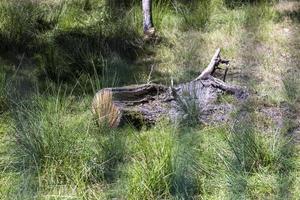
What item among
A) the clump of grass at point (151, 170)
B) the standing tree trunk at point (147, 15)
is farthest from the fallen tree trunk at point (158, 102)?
the standing tree trunk at point (147, 15)

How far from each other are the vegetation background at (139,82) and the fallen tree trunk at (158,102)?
95mm

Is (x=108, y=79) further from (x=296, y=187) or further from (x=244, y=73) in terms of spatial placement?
(x=296, y=187)

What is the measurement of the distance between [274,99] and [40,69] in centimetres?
203

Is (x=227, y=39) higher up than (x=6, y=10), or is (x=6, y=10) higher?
(x=6, y=10)

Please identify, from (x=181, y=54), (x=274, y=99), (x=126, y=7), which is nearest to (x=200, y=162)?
(x=274, y=99)

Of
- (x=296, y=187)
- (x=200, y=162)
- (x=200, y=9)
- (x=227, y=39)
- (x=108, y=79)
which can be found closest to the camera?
(x=296, y=187)

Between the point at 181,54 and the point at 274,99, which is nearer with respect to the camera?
the point at 274,99

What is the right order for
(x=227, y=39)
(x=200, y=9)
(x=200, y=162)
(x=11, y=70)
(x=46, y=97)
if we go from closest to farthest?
(x=200, y=162) < (x=46, y=97) < (x=11, y=70) < (x=227, y=39) < (x=200, y=9)

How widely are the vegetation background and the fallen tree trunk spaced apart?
10 cm

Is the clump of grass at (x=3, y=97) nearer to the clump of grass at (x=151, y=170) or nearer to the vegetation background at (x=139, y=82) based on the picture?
the vegetation background at (x=139, y=82)

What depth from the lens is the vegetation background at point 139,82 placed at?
290cm

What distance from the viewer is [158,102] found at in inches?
151

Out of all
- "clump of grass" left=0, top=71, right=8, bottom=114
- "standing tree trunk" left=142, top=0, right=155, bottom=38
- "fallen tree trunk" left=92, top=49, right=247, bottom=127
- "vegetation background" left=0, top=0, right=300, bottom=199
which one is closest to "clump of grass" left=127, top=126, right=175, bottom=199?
"vegetation background" left=0, top=0, right=300, bottom=199

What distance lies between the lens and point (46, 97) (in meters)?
3.83
